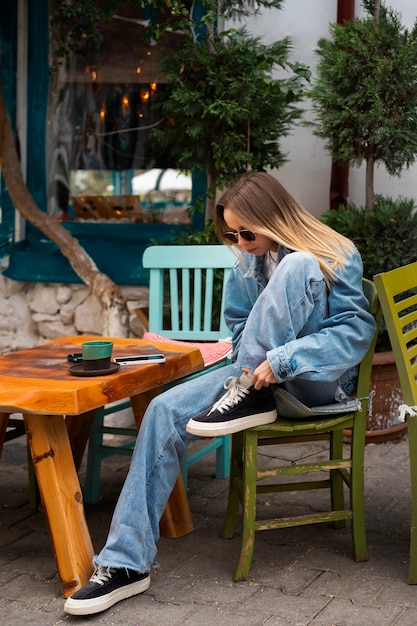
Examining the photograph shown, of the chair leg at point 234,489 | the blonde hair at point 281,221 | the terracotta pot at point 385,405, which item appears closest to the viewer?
the blonde hair at point 281,221

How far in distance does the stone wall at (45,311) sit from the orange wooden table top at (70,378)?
184cm

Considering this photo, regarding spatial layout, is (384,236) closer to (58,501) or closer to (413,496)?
(413,496)

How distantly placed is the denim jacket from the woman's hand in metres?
0.03

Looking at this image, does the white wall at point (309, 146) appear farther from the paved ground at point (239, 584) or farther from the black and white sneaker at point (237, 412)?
the black and white sneaker at point (237, 412)

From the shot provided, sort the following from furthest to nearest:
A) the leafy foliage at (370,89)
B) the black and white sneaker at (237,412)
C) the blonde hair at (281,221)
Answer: the leafy foliage at (370,89) → the blonde hair at (281,221) → the black and white sneaker at (237,412)

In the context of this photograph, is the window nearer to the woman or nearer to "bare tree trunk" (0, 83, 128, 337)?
"bare tree trunk" (0, 83, 128, 337)

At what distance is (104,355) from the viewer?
10.3 ft

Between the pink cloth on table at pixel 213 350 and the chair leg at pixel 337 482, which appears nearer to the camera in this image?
the chair leg at pixel 337 482

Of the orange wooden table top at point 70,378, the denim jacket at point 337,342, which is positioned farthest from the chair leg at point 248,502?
the orange wooden table top at point 70,378

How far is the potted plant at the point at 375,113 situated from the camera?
4.51 metres

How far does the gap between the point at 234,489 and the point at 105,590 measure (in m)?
0.73

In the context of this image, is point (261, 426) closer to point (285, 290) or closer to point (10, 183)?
point (285, 290)

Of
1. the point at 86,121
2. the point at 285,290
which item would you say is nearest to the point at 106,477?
the point at 285,290

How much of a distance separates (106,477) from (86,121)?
235 centimetres
